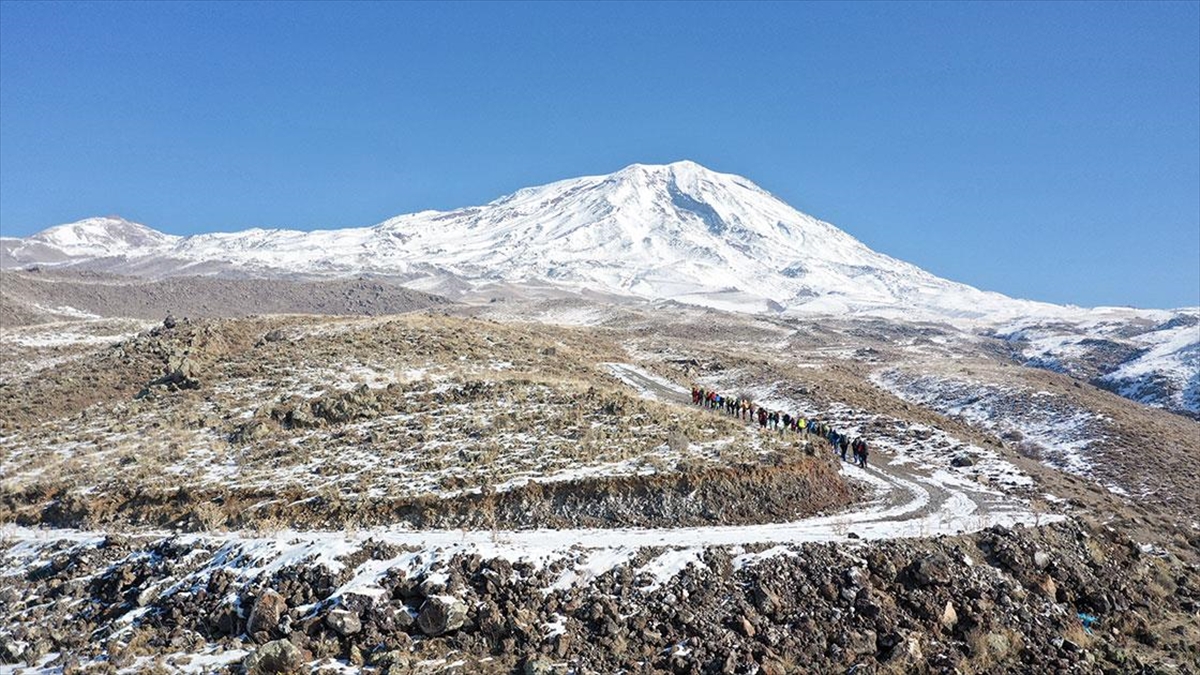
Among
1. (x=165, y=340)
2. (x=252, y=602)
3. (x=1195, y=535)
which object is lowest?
(x=1195, y=535)

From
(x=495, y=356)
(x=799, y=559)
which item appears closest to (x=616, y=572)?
(x=799, y=559)

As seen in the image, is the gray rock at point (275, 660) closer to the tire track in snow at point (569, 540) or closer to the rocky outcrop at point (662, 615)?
the rocky outcrop at point (662, 615)

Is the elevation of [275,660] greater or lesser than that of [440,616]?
lesser

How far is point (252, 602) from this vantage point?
12078mm

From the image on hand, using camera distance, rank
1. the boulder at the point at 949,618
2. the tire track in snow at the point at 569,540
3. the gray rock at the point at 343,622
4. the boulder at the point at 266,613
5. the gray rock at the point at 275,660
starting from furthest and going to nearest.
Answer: the tire track in snow at the point at 569,540
the boulder at the point at 949,618
the boulder at the point at 266,613
the gray rock at the point at 343,622
the gray rock at the point at 275,660

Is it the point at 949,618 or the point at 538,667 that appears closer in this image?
the point at 538,667

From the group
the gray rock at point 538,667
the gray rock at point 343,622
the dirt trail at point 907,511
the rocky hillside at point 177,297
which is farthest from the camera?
the rocky hillside at point 177,297

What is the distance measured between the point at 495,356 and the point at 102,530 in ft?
66.0

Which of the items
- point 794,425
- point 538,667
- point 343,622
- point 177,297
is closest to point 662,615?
point 538,667

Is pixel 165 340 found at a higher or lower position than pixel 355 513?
higher

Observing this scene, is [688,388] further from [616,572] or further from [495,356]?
[616,572]

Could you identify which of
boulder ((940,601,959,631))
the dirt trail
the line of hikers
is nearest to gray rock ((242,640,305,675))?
the dirt trail

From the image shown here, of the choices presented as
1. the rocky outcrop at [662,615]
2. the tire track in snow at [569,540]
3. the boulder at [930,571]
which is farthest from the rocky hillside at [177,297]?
the boulder at [930,571]

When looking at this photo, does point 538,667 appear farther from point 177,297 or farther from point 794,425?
point 177,297
